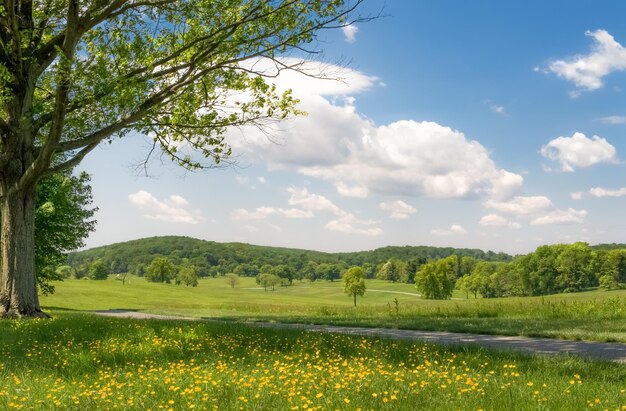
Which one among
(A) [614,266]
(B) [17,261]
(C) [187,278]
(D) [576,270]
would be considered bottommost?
(C) [187,278]

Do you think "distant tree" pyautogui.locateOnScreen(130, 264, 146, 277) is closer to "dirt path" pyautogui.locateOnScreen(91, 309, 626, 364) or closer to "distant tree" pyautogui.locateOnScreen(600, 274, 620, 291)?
"distant tree" pyautogui.locateOnScreen(600, 274, 620, 291)

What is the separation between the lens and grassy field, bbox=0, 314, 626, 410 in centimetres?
558

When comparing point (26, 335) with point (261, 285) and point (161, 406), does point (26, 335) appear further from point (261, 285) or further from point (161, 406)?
point (261, 285)

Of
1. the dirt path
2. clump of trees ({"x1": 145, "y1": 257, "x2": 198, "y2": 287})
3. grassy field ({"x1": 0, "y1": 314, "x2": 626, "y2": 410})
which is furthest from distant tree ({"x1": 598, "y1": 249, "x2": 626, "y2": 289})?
grassy field ({"x1": 0, "y1": 314, "x2": 626, "y2": 410})

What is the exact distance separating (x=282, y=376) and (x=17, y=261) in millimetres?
14055

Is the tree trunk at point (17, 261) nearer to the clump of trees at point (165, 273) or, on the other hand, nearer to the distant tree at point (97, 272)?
the distant tree at point (97, 272)

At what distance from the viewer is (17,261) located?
675 inches

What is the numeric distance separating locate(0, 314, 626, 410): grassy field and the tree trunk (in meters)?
6.93

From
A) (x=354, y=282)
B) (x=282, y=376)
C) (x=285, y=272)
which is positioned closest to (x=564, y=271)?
(x=354, y=282)

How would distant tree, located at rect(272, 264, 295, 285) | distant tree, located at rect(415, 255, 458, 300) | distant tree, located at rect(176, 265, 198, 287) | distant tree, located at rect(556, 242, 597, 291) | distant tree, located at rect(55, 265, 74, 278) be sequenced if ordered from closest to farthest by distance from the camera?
1. distant tree, located at rect(55, 265, 74, 278)
2. distant tree, located at rect(415, 255, 458, 300)
3. distant tree, located at rect(556, 242, 597, 291)
4. distant tree, located at rect(176, 265, 198, 287)
5. distant tree, located at rect(272, 264, 295, 285)

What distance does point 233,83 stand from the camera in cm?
1925

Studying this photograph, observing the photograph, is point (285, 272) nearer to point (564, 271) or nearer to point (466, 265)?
point (466, 265)

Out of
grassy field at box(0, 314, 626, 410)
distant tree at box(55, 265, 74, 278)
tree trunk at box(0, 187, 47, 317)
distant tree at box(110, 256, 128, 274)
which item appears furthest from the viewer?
distant tree at box(110, 256, 128, 274)

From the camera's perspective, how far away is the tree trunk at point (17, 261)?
674 inches
